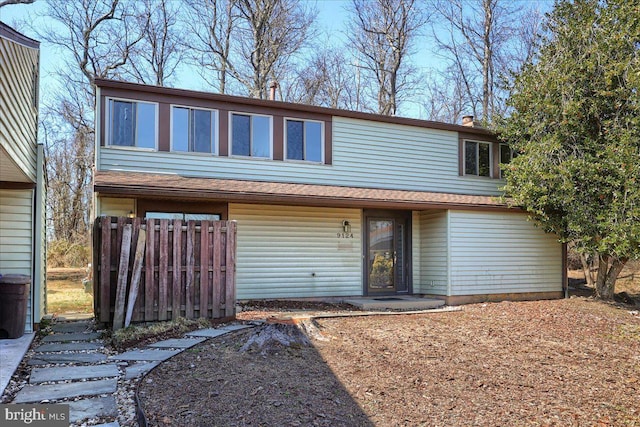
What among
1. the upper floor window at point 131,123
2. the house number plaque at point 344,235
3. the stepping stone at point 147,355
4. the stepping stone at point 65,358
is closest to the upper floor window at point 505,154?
the house number plaque at point 344,235

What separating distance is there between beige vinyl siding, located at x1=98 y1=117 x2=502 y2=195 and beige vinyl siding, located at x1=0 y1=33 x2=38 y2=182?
2.59 metres

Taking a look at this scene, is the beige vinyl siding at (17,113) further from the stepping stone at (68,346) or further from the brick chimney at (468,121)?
the brick chimney at (468,121)

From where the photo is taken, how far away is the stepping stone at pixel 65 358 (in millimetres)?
5410

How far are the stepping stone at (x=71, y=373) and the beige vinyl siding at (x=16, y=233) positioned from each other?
96.4 inches

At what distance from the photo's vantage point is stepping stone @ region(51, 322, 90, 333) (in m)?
7.46

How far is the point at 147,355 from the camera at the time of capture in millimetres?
5621

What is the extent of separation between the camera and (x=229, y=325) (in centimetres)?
723

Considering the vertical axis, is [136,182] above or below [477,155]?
below

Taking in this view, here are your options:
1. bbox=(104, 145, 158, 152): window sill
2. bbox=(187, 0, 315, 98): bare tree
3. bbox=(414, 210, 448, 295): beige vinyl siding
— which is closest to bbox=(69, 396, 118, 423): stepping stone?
bbox=(104, 145, 158, 152): window sill

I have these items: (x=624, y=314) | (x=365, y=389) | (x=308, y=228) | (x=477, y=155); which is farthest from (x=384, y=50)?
(x=365, y=389)

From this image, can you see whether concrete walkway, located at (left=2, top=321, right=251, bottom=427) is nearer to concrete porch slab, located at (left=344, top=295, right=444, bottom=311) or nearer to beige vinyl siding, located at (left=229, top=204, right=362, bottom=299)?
beige vinyl siding, located at (left=229, top=204, right=362, bottom=299)

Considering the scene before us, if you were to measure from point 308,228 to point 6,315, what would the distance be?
20.3ft

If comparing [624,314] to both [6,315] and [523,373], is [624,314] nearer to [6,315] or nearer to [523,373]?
[523,373]

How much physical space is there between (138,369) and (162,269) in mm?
2145
